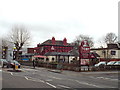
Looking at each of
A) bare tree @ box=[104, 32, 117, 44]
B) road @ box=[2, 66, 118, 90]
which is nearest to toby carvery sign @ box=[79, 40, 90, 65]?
road @ box=[2, 66, 118, 90]

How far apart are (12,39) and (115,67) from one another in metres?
35.1

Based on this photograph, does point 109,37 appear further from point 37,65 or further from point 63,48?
point 37,65

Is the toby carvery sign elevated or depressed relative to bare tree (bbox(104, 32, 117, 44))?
depressed

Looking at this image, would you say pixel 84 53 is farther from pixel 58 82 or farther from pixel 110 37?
pixel 110 37

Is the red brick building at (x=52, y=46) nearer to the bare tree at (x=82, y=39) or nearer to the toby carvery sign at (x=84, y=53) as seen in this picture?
the bare tree at (x=82, y=39)

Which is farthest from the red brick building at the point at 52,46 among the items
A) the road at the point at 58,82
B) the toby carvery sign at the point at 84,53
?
the road at the point at 58,82

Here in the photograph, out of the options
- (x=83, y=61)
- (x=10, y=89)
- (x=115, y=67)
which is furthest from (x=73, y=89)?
(x=115, y=67)

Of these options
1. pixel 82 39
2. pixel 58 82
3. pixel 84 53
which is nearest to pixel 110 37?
pixel 82 39

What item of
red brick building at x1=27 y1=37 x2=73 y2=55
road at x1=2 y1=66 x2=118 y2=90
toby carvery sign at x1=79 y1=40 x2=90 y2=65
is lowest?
road at x1=2 y1=66 x2=118 y2=90

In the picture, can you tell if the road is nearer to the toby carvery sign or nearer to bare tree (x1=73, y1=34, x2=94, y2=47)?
the toby carvery sign

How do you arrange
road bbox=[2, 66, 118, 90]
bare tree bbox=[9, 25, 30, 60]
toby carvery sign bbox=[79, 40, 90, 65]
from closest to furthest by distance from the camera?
1. road bbox=[2, 66, 118, 90]
2. toby carvery sign bbox=[79, 40, 90, 65]
3. bare tree bbox=[9, 25, 30, 60]

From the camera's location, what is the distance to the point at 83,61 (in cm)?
3119

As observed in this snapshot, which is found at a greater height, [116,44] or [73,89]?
[116,44]

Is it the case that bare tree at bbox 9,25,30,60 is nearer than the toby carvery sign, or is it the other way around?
the toby carvery sign
